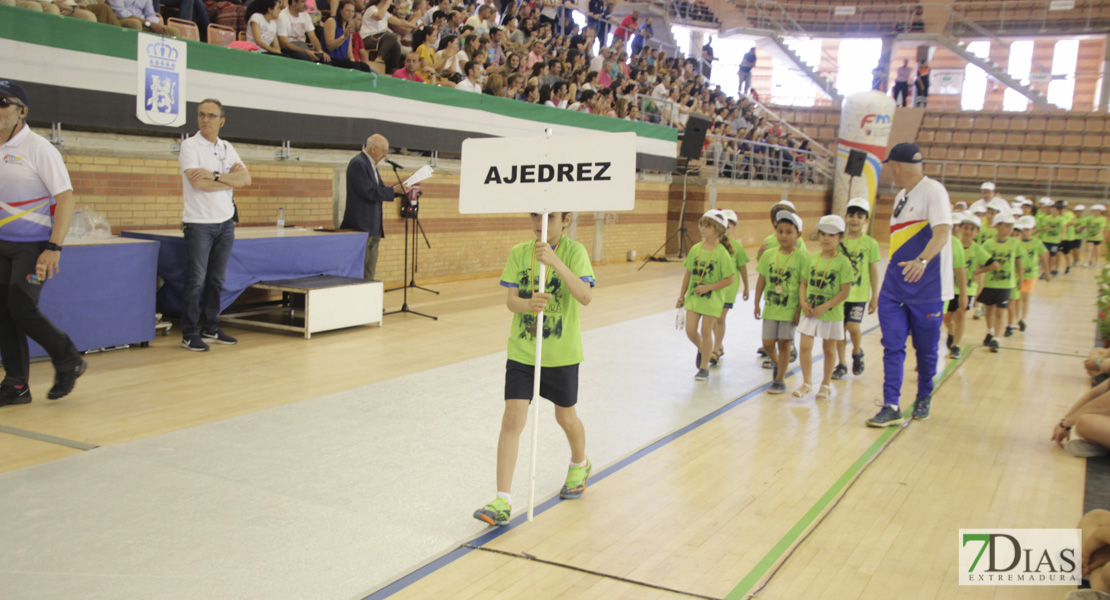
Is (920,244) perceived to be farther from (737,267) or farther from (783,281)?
(737,267)

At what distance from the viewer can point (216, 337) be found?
8250 millimetres

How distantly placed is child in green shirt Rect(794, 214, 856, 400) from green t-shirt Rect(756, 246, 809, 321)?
9cm

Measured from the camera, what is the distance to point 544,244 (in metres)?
4.05

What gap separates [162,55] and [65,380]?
13.4 ft

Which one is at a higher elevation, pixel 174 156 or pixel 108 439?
pixel 174 156

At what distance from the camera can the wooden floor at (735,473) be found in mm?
3854

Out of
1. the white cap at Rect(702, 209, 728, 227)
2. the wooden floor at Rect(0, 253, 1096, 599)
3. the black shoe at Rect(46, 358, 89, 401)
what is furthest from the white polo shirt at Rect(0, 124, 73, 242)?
the white cap at Rect(702, 209, 728, 227)

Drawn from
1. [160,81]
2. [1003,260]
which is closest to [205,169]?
[160,81]

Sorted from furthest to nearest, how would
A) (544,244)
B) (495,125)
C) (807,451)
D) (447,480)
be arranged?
(495,125)
(807,451)
(447,480)
(544,244)

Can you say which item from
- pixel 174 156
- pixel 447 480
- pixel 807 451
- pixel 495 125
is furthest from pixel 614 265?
pixel 447 480

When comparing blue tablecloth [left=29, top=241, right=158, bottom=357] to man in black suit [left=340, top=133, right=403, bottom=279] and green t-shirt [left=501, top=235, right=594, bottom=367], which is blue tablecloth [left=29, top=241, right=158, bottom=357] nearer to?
man in black suit [left=340, top=133, right=403, bottom=279]

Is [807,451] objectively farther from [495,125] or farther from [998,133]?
[998,133]

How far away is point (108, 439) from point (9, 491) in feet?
3.03

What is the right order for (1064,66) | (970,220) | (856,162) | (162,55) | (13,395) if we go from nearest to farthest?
(13,395) → (162,55) → (970,220) → (856,162) → (1064,66)
